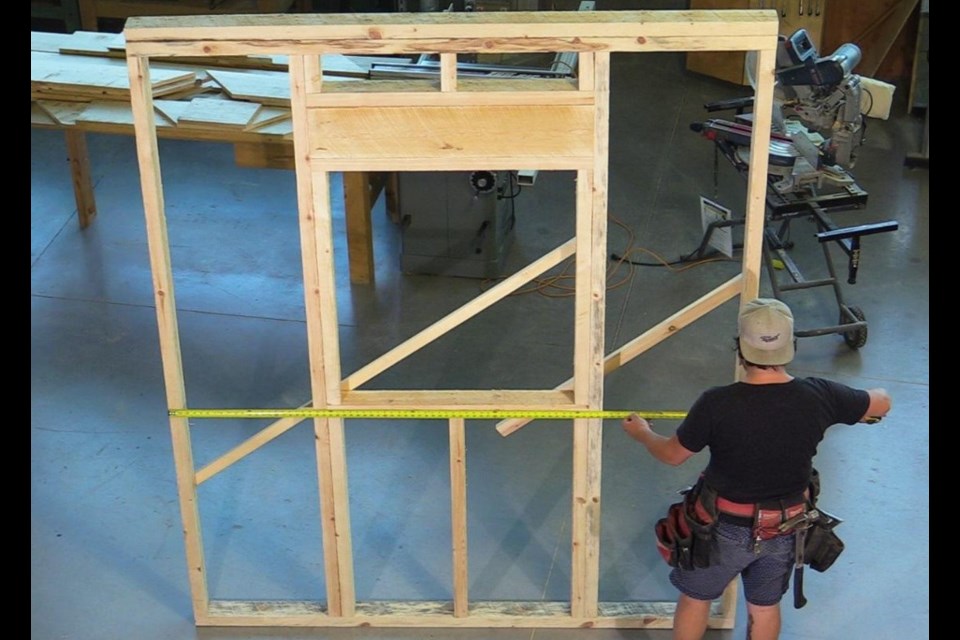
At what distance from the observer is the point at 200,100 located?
704 cm

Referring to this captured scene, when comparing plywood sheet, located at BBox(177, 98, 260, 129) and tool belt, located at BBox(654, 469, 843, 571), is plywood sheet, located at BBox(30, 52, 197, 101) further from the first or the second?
Result: tool belt, located at BBox(654, 469, 843, 571)

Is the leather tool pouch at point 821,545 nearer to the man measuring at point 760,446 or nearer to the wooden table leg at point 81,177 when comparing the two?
the man measuring at point 760,446

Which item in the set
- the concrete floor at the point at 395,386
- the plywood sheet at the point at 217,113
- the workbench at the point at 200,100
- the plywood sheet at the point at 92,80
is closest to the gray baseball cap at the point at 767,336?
the concrete floor at the point at 395,386

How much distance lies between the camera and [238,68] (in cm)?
758

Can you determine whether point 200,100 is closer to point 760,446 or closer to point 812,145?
→ point 812,145

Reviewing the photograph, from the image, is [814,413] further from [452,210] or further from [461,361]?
[452,210]

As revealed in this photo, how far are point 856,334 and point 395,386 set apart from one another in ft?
8.40

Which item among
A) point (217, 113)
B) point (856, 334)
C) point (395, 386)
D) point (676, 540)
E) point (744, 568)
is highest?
point (217, 113)

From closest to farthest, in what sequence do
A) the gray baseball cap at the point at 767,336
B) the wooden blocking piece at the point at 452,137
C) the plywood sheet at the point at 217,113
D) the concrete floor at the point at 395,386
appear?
the gray baseball cap at the point at 767,336 → the wooden blocking piece at the point at 452,137 → the concrete floor at the point at 395,386 → the plywood sheet at the point at 217,113

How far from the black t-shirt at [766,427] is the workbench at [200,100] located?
319 centimetres

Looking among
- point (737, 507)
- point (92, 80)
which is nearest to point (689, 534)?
point (737, 507)

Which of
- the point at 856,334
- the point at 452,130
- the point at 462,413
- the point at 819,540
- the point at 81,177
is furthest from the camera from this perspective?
the point at 81,177

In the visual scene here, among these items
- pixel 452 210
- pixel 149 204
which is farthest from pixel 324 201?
pixel 452 210

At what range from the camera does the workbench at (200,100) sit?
682 centimetres
